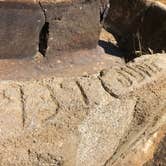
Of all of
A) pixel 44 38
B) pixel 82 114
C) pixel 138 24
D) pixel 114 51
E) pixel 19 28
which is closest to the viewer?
pixel 82 114

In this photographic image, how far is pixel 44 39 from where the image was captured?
2736 millimetres

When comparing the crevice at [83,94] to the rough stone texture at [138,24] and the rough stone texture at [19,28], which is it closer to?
the rough stone texture at [19,28]

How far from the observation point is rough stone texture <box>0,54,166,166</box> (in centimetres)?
159

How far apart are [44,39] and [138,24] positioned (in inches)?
27.7

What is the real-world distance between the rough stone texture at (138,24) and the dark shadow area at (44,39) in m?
0.62

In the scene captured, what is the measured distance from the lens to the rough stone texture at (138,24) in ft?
9.87

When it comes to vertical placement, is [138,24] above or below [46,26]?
below

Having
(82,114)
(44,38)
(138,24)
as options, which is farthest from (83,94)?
(138,24)

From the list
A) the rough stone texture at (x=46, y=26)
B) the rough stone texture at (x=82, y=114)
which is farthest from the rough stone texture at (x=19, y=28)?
the rough stone texture at (x=82, y=114)

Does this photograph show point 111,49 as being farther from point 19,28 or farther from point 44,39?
point 19,28

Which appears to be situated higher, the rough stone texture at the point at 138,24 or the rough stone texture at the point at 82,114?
the rough stone texture at the point at 82,114

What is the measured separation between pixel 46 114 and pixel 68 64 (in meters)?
1.21

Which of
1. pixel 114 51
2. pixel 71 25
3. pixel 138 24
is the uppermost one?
pixel 71 25

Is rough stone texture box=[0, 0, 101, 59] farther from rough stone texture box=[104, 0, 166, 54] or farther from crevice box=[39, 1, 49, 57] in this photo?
rough stone texture box=[104, 0, 166, 54]
